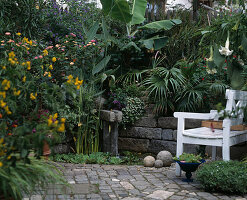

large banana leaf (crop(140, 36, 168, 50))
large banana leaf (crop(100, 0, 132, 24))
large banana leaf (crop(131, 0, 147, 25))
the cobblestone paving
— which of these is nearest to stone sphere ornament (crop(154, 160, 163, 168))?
the cobblestone paving

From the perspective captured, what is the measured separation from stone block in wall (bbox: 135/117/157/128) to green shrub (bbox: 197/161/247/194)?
2.42 metres

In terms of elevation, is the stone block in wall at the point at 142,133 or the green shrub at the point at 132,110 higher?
the green shrub at the point at 132,110

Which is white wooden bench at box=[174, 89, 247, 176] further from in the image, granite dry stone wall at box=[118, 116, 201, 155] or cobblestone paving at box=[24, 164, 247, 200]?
granite dry stone wall at box=[118, 116, 201, 155]

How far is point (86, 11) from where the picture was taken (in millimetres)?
8227

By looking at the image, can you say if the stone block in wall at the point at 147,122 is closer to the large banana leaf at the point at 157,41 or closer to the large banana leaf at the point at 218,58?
the large banana leaf at the point at 157,41

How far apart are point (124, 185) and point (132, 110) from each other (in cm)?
231

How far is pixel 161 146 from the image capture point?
6.38 meters

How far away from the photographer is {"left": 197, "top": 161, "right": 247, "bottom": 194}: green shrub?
12.5 ft

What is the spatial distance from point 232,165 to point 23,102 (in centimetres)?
260

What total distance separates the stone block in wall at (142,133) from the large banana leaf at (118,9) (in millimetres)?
2171

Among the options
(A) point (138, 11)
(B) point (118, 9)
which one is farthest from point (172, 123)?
(A) point (138, 11)

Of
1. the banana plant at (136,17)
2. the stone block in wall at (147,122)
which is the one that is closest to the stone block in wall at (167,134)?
the stone block in wall at (147,122)

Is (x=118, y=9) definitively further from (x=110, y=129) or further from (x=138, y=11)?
(x=110, y=129)

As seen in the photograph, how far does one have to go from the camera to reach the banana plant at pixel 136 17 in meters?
6.74
